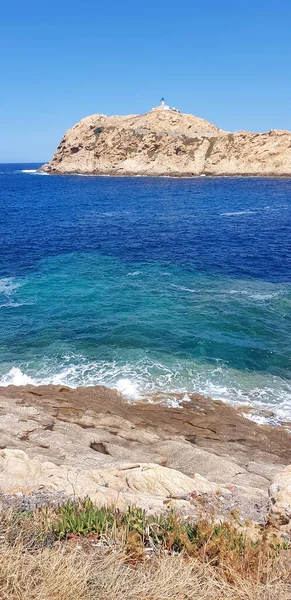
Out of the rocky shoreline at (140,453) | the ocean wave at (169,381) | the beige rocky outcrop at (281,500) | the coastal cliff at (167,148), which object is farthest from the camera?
the coastal cliff at (167,148)

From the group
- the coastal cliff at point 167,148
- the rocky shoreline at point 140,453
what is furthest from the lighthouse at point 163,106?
the rocky shoreline at point 140,453

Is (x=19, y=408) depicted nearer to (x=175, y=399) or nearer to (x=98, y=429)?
(x=98, y=429)

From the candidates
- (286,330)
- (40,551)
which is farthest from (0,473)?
(286,330)

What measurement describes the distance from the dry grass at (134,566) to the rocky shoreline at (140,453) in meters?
1.78

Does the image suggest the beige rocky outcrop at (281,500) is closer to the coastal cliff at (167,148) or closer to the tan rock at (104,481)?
the tan rock at (104,481)

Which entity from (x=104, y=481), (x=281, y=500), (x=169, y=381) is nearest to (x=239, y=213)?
(x=169, y=381)

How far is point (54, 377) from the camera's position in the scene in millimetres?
22969

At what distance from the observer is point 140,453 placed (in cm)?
1571

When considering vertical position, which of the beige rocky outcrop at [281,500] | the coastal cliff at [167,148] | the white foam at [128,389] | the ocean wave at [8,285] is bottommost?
the white foam at [128,389]

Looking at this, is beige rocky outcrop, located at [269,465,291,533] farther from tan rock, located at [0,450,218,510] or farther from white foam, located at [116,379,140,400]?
white foam, located at [116,379,140,400]

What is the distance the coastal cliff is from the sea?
265 feet

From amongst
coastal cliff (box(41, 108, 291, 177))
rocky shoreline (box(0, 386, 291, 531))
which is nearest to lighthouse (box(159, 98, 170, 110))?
coastal cliff (box(41, 108, 291, 177))

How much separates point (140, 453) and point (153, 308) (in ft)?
55.1

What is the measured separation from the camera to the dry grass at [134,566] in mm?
5672
